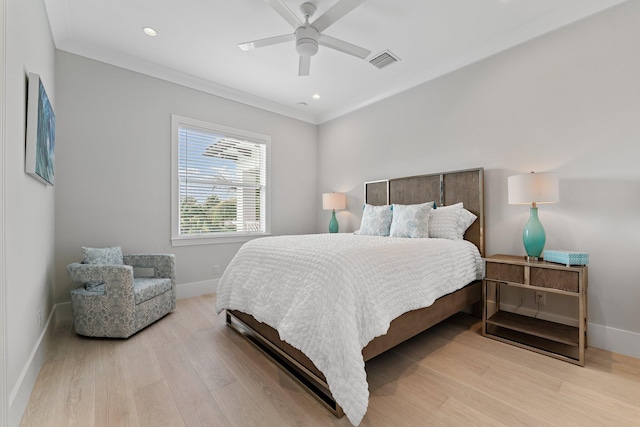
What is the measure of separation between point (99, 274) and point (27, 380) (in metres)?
0.87

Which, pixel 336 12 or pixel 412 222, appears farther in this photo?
pixel 412 222

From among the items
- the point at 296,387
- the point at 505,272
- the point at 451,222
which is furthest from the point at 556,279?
the point at 296,387

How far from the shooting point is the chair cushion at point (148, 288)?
2496mm

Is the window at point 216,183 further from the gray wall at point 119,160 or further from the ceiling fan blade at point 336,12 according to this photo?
the ceiling fan blade at point 336,12

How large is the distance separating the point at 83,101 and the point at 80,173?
77 centimetres

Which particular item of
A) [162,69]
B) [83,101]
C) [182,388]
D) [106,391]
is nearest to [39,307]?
[106,391]

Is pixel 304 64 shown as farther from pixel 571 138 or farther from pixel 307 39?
pixel 571 138

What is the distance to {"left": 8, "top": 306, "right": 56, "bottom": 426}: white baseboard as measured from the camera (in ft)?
4.45

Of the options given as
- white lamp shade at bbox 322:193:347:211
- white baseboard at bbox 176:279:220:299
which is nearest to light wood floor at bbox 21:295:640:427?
white baseboard at bbox 176:279:220:299

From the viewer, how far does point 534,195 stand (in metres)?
2.26

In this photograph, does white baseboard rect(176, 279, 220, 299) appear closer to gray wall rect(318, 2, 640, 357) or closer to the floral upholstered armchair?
the floral upholstered armchair

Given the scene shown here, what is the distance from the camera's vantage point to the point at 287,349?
6.22ft

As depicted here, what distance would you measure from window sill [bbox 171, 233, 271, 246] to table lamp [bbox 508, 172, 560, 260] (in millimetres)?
3333

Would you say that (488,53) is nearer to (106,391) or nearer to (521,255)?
(521,255)
